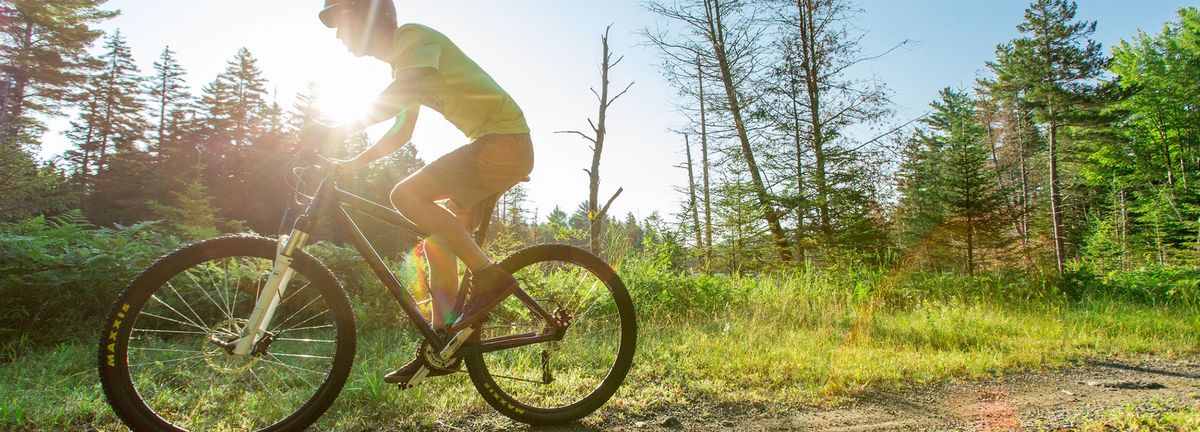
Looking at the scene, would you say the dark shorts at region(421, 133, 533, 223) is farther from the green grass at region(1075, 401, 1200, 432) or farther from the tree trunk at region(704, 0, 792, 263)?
the tree trunk at region(704, 0, 792, 263)

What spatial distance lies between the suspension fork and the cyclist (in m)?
0.39

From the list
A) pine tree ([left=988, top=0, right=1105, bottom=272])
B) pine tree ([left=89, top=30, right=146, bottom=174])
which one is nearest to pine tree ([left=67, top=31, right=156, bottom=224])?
pine tree ([left=89, top=30, right=146, bottom=174])

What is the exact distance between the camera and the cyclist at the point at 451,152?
227cm

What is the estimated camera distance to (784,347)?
4.27 m

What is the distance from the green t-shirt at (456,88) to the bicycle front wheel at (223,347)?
92cm

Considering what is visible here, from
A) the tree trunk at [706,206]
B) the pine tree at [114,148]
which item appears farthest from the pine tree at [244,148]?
the tree trunk at [706,206]

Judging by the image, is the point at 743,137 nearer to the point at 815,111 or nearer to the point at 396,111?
the point at 815,111

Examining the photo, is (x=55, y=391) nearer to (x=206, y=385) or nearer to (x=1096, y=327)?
(x=206, y=385)

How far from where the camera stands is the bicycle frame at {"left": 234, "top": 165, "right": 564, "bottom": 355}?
7.16 feet

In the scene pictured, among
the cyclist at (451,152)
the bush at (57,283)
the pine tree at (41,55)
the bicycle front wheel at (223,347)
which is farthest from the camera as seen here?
the pine tree at (41,55)

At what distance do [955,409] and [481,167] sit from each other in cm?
298

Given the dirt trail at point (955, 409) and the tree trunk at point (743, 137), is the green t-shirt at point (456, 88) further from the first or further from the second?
the tree trunk at point (743, 137)

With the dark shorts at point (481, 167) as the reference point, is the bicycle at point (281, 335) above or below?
below

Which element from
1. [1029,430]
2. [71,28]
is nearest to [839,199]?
[1029,430]
